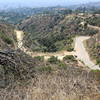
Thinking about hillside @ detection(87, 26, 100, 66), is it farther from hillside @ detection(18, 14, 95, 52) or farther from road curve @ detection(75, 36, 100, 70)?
hillside @ detection(18, 14, 95, 52)

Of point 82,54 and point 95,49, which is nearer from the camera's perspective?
point 82,54

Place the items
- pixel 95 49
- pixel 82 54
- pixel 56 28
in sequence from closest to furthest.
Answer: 1. pixel 82 54
2. pixel 95 49
3. pixel 56 28

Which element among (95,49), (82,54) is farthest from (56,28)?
(82,54)

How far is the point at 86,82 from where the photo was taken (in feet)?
17.4

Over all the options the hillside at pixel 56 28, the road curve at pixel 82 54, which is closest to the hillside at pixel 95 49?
the road curve at pixel 82 54

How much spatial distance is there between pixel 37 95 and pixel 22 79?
128cm

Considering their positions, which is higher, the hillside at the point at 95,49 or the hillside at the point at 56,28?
the hillside at the point at 95,49

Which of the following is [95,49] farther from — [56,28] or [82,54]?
[56,28]

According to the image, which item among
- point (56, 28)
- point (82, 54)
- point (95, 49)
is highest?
point (95, 49)

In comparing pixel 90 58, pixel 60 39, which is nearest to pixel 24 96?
pixel 90 58

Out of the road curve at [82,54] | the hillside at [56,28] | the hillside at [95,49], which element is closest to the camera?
the road curve at [82,54]

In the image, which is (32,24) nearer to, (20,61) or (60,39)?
(60,39)

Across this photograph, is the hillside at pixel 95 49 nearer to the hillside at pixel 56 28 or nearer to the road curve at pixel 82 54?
the road curve at pixel 82 54

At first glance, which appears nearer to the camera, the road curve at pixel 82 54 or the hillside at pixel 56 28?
the road curve at pixel 82 54
